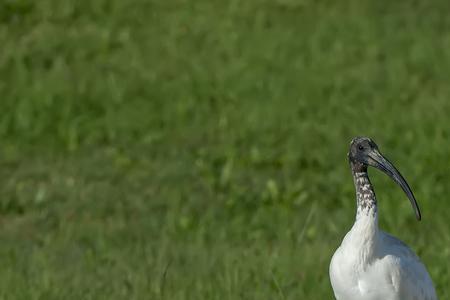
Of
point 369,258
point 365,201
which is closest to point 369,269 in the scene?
point 369,258

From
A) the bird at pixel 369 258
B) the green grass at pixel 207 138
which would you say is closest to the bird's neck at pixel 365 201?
the bird at pixel 369 258

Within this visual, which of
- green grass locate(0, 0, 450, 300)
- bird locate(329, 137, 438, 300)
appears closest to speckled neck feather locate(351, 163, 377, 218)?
bird locate(329, 137, 438, 300)

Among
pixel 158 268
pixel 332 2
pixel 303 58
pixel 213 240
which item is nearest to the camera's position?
pixel 158 268

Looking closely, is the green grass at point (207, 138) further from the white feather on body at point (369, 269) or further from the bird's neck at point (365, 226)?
the bird's neck at point (365, 226)

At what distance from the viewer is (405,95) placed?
13594 millimetres

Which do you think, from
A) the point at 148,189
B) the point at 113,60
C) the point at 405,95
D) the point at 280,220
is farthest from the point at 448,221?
the point at 113,60

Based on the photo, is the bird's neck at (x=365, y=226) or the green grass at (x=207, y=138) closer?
the bird's neck at (x=365, y=226)

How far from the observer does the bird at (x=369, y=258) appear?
244 inches

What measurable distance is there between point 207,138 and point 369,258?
6.53 meters

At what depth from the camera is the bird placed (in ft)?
20.3

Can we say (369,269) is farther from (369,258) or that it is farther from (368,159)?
(368,159)

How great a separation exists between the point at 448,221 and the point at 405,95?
3639 mm

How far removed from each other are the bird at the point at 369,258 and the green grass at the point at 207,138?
1.35 meters

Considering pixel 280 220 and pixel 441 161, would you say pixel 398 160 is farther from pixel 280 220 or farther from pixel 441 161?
pixel 280 220
